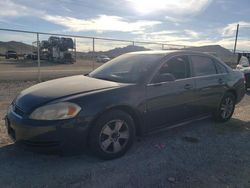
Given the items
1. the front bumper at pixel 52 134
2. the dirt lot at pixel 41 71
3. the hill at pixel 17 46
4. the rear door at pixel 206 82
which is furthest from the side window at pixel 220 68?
the hill at pixel 17 46

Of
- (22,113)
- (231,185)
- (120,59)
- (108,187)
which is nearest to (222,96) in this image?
(120,59)

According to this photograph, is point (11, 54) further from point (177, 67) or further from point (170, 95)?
point (170, 95)

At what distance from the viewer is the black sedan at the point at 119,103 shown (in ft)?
11.0

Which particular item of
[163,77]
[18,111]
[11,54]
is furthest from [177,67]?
[11,54]

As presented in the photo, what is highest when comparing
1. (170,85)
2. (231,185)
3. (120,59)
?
(120,59)

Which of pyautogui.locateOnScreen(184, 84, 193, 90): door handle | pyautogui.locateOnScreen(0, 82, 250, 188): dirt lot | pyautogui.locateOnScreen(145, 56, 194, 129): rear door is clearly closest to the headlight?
pyautogui.locateOnScreen(0, 82, 250, 188): dirt lot

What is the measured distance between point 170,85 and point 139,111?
0.79 metres

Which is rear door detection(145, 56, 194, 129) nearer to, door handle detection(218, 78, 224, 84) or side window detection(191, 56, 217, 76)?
side window detection(191, 56, 217, 76)

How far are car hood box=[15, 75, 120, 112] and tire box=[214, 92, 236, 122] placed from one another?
8.86ft

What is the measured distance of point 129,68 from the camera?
4613 mm

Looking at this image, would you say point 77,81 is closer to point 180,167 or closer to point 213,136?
point 180,167

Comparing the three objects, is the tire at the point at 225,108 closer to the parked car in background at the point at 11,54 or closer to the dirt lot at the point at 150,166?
the dirt lot at the point at 150,166

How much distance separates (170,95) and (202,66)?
4.13ft

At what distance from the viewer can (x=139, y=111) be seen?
3949 millimetres
